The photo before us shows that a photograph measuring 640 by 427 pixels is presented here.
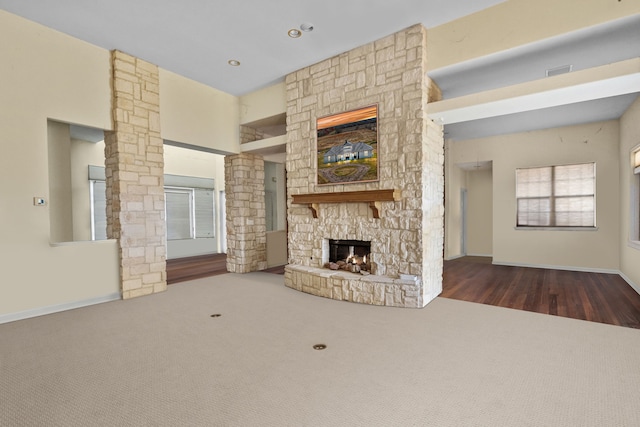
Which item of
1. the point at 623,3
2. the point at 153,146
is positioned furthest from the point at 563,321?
the point at 153,146

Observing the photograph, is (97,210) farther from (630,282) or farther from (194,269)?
(630,282)

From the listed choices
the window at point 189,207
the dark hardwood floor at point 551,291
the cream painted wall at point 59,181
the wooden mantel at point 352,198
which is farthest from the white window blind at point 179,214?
the dark hardwood floor at point 551,291

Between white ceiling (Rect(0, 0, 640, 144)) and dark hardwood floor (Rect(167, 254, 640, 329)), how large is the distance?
121 inches

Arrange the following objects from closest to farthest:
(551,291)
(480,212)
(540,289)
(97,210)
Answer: (551,291) < (540,289) < (97,210) < (480,212)

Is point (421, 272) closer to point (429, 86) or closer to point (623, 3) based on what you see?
point (429, 86)

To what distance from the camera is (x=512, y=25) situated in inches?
136

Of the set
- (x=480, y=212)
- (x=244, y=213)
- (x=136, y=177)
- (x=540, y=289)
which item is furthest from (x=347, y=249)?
(x=480, y=212)

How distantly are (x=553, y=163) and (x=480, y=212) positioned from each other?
8.10 ft

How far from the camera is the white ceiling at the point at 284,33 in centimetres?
345

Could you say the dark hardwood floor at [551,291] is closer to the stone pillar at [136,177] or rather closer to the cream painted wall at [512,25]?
the cream painted wall at [512,25]

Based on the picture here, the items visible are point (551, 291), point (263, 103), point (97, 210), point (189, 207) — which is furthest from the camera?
point (189, 207)

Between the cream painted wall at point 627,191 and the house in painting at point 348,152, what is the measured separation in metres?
4.30

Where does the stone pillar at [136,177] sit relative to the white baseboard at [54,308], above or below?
above

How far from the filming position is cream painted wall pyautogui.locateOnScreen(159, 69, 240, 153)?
16.9ft
